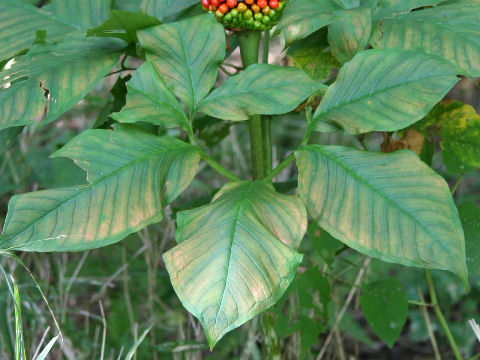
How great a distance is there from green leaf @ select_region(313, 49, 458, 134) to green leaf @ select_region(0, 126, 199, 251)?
9.4 inches

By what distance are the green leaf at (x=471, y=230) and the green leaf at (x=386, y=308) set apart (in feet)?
0.48

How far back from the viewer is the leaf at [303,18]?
0.86m

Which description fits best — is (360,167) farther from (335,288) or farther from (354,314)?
(354,314)

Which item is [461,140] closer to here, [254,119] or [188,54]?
[254,119]

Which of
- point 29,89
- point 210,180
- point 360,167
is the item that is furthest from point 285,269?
point 210,180

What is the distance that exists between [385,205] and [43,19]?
723mm

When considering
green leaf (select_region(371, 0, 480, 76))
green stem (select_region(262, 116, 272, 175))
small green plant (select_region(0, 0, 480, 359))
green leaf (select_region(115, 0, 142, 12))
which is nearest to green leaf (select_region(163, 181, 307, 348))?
small green plant (select_region(0, 0, 480, 359))

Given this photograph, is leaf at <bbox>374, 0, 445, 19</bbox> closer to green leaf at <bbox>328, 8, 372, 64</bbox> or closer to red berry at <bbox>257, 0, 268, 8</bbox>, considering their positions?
green leaf at <bbox>328, 8, 372, 64</bbox>

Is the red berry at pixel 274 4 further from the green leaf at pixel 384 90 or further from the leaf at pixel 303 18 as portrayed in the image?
the green leaf at pixel 384 90

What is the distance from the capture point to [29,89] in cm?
91

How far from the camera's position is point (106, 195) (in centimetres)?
83

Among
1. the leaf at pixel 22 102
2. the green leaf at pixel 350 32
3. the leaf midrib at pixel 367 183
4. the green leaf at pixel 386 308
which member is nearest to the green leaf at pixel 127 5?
the leaf at pixel 22 102

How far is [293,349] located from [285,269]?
861 mm

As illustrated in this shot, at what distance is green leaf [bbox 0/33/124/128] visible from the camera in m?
0.90
